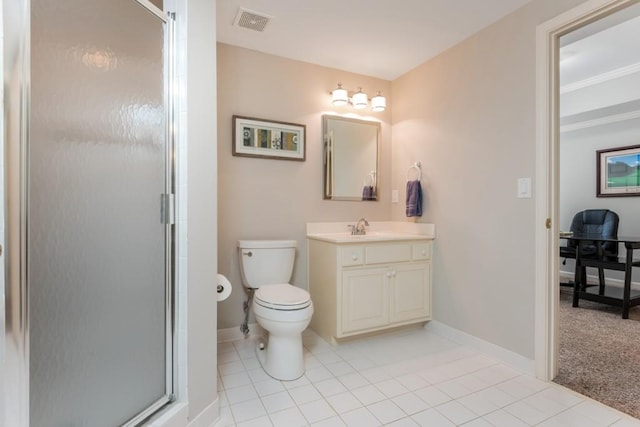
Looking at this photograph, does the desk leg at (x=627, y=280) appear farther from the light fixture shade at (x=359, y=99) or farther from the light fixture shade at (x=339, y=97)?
the light fixture shade at (x=339, y=97)

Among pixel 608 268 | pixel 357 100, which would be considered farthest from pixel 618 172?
pixel 357 100

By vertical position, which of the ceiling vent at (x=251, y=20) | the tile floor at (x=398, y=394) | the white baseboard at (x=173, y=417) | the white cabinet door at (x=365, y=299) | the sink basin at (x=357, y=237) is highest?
the ceiling vent at (x=251, y=20)

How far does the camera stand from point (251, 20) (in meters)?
2.05

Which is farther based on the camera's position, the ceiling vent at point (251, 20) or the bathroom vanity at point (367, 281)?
the bathroom vanity at point (367, 281)

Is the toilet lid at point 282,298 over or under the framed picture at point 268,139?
under

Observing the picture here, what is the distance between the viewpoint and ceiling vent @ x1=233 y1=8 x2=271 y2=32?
1982 mm

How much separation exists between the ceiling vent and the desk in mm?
3502

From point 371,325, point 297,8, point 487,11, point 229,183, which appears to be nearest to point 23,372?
point 229,183

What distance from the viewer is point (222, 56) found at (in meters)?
2.32

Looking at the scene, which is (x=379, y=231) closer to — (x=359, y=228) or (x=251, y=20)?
(x=359, y=228)

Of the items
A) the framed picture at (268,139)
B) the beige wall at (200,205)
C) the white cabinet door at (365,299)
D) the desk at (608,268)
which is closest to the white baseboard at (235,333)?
the white cabinet door at (365,299)

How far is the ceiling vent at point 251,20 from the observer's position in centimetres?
198

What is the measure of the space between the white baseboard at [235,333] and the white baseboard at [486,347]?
4.50ft

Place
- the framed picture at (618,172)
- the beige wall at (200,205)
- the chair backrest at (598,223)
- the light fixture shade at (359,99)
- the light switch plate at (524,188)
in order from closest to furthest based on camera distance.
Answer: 1. the beige wall at (200,205)
2. the light switch plate at (524,188)
3. the light fixture shade at (359,99)
4. the chair backrest at (598,223)
5. the framed picture at (618,172)
